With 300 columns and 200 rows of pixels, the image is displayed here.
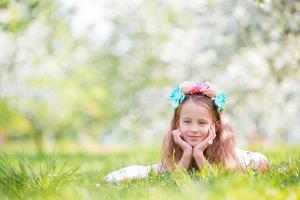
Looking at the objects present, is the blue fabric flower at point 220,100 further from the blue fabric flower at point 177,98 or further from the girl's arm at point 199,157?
the girl's arm at point 199,157

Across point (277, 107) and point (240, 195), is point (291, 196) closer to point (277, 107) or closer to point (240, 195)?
point (240, 195)

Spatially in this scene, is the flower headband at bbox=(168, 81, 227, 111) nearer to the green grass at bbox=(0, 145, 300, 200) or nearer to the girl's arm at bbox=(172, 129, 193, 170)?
the girl's arm at bbox=(172, 129, 193, 170)

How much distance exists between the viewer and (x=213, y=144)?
4785 millimetres

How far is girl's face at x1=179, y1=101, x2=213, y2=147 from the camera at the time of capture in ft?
15.3

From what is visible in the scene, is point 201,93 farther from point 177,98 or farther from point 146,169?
point 146,169

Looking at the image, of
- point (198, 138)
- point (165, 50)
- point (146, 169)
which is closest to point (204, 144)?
point (198, 138)

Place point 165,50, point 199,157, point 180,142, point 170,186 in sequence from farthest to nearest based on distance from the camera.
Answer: point 165,50 → point 180,142 → point 199,157 → point 170,186

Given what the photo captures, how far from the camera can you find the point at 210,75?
1266 cm

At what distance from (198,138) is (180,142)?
5.8 inches

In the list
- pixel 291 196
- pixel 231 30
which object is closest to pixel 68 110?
pixel 231 30

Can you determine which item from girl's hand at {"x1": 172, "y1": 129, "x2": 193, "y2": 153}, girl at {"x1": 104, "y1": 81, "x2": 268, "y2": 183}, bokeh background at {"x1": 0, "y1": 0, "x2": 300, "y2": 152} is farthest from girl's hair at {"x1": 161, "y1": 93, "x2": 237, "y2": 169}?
bokeh background at {"x1": 0, "y1": 0, "x2": 300, "y2": 152}

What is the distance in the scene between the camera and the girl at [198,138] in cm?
459

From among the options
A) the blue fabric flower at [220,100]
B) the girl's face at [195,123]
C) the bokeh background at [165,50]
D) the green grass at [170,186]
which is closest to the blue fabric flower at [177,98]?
the girl's face at [195,123]

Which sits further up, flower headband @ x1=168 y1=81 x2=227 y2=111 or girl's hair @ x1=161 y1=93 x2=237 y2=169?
flower headband @ x1=168 y1=81 x2=227 y2=111
